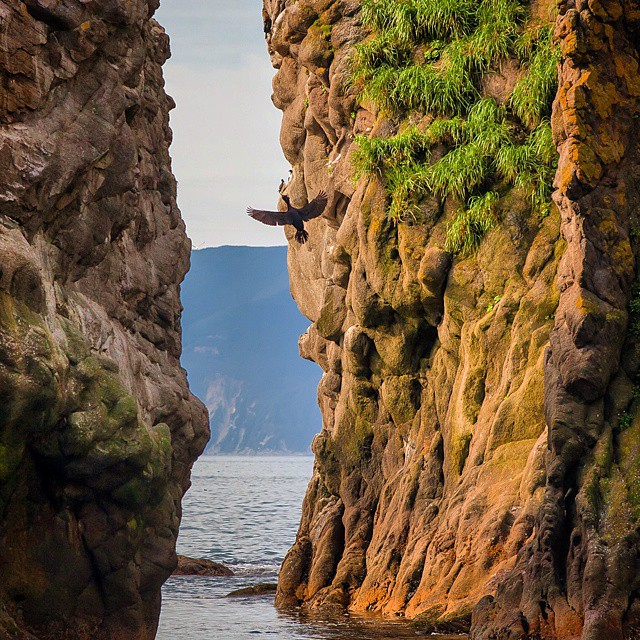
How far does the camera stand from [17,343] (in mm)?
12086

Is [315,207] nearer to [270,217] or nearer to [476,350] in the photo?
[270,217]

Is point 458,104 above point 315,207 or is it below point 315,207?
above

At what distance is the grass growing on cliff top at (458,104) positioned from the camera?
65.8 feet

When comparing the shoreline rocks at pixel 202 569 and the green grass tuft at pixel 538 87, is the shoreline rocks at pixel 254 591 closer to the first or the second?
the shoreline rocks at pixel 202 569

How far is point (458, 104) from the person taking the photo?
2178 cm

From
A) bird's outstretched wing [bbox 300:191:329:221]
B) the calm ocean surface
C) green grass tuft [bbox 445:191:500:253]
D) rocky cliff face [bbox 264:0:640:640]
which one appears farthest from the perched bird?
the calm ocean surface

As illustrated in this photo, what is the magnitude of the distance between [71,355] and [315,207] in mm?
13012

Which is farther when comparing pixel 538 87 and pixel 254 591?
pixel 254 591

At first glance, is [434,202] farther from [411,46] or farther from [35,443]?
[35,443]

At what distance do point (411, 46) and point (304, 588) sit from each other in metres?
14.3

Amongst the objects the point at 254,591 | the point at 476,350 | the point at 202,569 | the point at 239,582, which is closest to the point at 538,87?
the point at 476,350

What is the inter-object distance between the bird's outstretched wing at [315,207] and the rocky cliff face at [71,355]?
27.4 ft

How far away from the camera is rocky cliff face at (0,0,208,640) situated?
41.9 ft

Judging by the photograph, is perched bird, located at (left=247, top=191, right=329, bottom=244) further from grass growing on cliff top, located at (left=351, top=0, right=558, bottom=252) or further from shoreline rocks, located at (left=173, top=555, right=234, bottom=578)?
shoreline rocks, located at (left=173, top=555, right=234, bottom=578)
